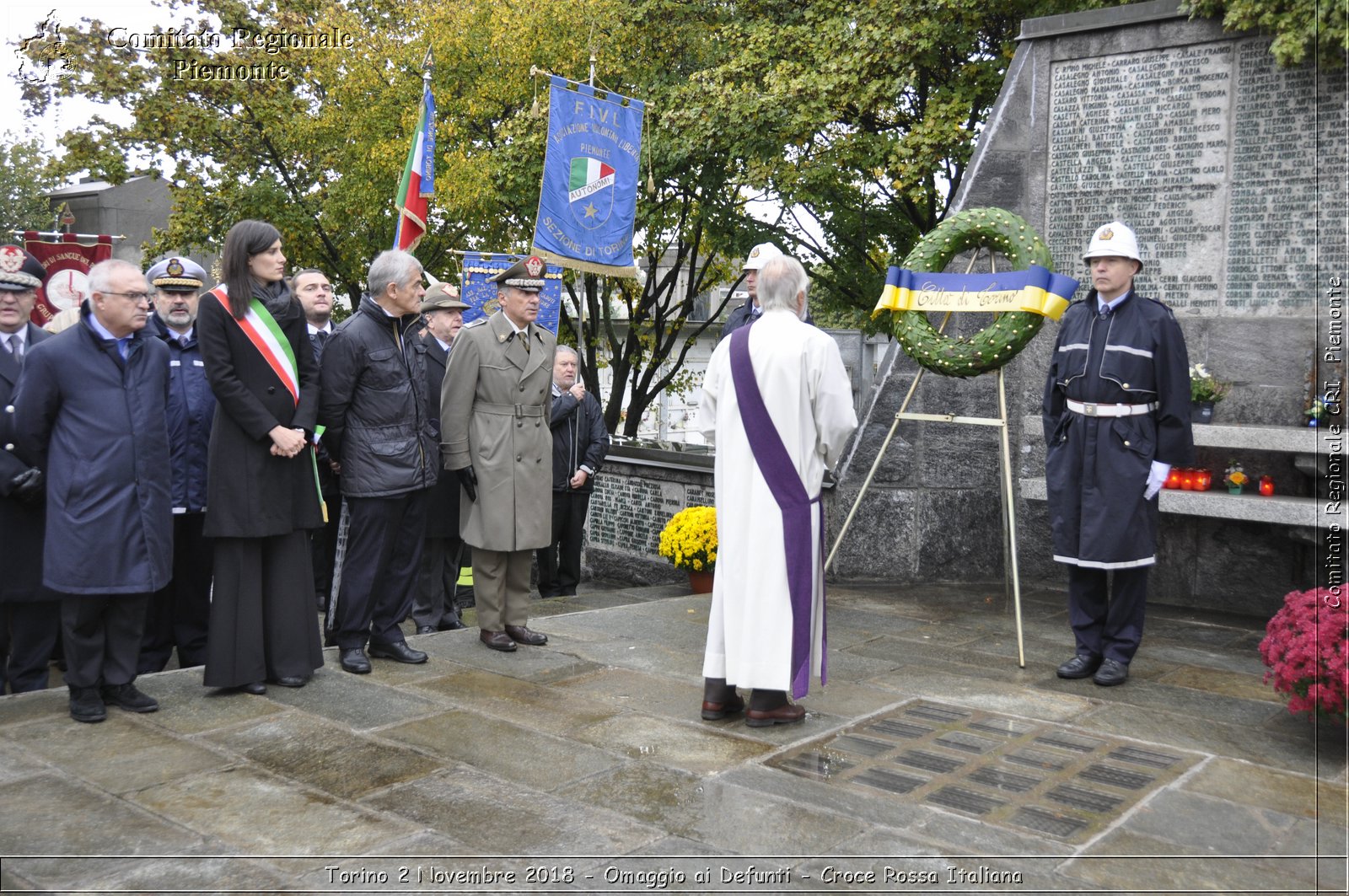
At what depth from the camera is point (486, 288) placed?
12.4 meters

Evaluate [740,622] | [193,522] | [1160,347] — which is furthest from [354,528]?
[1160,347]

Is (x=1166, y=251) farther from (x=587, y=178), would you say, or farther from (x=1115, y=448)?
(x=587, y=178)

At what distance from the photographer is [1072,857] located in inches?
143

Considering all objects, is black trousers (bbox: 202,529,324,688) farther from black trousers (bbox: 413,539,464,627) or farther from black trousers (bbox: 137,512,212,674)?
black trousers (bbox: 413,539,464,627)

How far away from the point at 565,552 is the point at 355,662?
13.2 feet

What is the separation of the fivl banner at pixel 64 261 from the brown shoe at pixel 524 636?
31.3 ft

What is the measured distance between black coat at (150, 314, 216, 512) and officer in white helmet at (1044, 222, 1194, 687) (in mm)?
4546

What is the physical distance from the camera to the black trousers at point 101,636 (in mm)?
4973

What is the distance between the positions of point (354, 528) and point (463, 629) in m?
1.27

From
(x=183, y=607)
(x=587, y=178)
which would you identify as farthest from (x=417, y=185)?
(x=183, y=607)

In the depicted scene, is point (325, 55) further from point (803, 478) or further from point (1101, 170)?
point (803, 478)

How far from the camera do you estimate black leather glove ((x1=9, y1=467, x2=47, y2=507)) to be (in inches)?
208

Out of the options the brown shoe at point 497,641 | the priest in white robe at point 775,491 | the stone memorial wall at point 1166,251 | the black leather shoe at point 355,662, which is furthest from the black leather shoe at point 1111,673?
the black leather shoe at point 355,662

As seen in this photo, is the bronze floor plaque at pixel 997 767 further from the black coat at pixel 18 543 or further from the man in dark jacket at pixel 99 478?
the black coat at pixel 18 543
